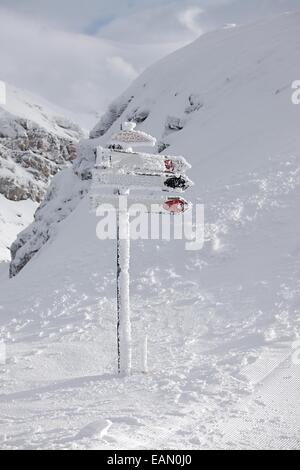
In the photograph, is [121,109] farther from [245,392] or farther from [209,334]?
[245,392]

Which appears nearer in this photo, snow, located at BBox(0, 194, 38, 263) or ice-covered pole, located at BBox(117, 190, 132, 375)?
ice-covered pole, located at BBox(117, 190, 132, 375)

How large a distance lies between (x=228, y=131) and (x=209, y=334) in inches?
664

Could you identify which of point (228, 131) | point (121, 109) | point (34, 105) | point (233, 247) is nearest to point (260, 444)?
point (233, 247)

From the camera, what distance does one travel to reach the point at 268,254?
571 inches

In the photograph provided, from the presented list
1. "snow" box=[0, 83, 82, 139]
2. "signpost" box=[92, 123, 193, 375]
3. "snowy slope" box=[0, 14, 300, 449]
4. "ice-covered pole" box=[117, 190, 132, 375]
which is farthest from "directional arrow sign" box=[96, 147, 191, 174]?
"snow" box=[0, 83, 82, 139]

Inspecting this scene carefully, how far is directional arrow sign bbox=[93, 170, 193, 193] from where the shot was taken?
8945mm

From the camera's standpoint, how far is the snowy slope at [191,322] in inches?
270

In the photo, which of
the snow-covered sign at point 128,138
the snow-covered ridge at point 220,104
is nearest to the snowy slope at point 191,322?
the snow-covered ridge at point 220,104

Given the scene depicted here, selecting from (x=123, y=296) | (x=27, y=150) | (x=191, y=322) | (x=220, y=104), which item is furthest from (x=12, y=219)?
(x=123, y=296)

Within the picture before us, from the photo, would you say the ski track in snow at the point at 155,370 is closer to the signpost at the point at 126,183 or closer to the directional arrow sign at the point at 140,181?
the signpost at the point at 126,183

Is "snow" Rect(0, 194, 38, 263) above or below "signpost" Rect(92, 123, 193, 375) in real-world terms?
above

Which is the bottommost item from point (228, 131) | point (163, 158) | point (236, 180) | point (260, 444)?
point (260, 444)

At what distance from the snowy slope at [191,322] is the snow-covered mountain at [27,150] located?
92.5 m

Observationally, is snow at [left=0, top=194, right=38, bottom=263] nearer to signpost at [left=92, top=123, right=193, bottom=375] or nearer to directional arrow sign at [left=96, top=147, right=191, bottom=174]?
signpost at [left=92, top=123, right=193, bottom=375]
